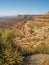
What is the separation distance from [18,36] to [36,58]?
7586 mm

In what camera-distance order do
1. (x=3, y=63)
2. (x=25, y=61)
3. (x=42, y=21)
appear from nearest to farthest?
(x=3, y=63)
(x=25, y=61)
(x=42, y=21)

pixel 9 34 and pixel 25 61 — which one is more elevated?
pixel 9 34

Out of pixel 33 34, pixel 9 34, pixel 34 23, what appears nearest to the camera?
pixel 9 34

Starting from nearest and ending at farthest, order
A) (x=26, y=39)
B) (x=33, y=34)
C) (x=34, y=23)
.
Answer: (x=26, y=39)
(x=33, y=34)
(x=34, y=23)

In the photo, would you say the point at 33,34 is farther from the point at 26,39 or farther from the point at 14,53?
the point at 14,53

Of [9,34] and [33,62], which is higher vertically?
[9,34]

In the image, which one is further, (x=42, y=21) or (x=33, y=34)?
(x=42, y=21)

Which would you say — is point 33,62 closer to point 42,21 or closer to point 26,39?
point 26,39

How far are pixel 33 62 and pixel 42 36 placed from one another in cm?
815

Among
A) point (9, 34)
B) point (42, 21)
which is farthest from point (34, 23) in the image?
point (9, 34)

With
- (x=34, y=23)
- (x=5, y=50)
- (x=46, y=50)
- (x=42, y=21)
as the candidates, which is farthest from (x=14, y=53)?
(x=42, y=21)

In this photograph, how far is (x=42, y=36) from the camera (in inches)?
659

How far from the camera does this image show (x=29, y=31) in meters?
18.2

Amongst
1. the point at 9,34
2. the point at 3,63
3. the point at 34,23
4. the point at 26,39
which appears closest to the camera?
the point at 3,63
